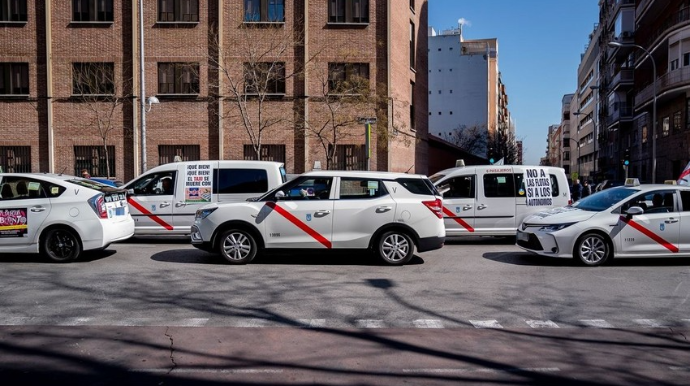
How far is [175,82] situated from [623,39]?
138 feet

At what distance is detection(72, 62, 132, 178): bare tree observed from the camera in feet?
84.8

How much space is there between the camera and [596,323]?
677cm

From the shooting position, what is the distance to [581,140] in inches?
3986

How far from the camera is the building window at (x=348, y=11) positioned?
26766 mm

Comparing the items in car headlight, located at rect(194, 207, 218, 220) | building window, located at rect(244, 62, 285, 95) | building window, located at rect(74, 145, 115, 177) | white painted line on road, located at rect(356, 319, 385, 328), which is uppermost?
building window, located at rect(244, 62, 285, 95)

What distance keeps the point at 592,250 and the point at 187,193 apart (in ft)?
28.3

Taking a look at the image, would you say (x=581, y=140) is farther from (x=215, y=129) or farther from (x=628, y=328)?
(x=628, y=328)

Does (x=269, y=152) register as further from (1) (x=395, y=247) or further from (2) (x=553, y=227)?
(2) (x=553, y=227)

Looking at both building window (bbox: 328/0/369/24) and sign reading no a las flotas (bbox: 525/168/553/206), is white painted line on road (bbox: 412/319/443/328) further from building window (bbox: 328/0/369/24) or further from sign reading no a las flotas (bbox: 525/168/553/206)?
building window (bbox: 328/0/369/24)

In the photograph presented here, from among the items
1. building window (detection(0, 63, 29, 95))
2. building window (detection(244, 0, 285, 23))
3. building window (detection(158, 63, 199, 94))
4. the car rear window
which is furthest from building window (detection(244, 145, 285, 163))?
the car rear window

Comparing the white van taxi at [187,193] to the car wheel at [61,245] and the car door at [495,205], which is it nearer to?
the car wheel at [61,245]

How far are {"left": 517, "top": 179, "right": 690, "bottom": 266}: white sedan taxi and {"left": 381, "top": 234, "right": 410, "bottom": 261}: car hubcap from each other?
8.20 ft

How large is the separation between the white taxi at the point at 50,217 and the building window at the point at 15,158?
18323 mm

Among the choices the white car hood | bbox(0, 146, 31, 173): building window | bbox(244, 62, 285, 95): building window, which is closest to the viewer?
the white car hood
